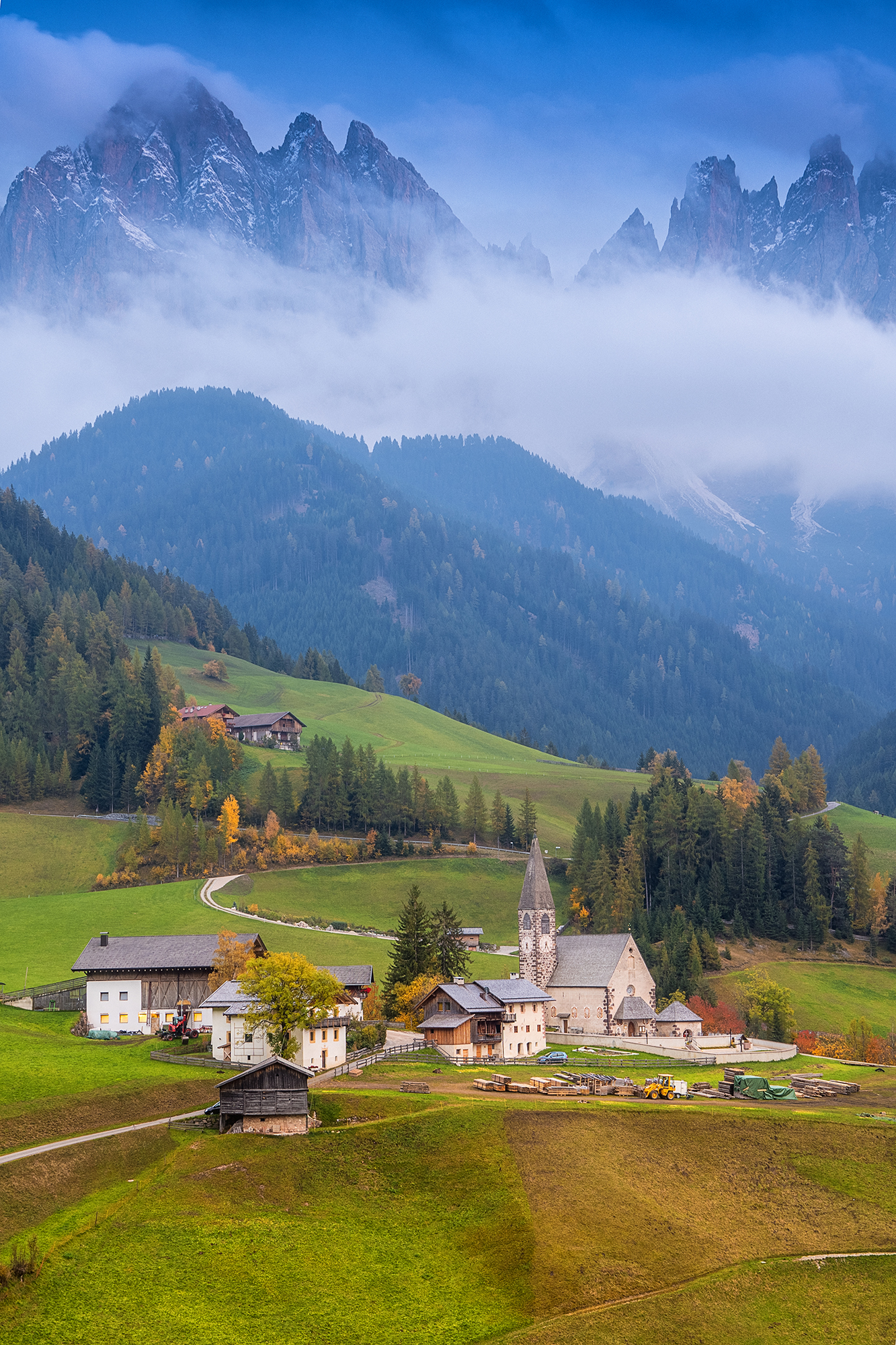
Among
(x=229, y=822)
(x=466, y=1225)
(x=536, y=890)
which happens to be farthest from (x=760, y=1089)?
(x=229, y=822)

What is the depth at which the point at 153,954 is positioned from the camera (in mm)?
100062

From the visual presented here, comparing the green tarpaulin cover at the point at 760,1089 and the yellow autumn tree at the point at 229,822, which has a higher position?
the yellow autumn tree at the point at 229,822

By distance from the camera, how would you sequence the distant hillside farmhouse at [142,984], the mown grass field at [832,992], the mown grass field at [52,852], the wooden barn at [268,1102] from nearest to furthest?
1. the wooden barn at [268,1102]
2. the distant hillside farmhouse at [142,984]
3. the mown grass field at [832,992]
4. the mown grass field at [52,852]

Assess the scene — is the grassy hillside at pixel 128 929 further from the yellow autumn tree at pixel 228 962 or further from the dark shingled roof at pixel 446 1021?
the dark shingled roof at pixel 446 1021

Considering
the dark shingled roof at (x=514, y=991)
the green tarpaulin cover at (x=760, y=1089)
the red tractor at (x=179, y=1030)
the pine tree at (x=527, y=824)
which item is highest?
the pine tree at (x=527, y=824)

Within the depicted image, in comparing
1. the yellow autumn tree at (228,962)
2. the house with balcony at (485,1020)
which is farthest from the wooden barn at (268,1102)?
the yellow autumn tree at (228,962)

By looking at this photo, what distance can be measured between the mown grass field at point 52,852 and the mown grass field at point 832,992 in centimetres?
7908

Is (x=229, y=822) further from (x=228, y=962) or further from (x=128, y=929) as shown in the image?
(x=228, y=962)

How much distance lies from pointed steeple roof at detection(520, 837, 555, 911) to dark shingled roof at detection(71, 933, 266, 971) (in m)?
26.1

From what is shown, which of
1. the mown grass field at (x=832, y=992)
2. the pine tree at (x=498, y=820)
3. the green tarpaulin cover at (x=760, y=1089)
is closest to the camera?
the green tarpaulin cover at (x=760, y=1089)

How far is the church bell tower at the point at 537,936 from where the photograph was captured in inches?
4456

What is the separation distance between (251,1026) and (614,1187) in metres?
28.5

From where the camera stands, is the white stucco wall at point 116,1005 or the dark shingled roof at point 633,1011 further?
the dark shingled roof at point 633,1011

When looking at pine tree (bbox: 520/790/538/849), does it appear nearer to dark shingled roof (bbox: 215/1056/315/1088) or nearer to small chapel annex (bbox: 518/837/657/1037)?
small chapel annex (bbox: 518/837/657/1037)
